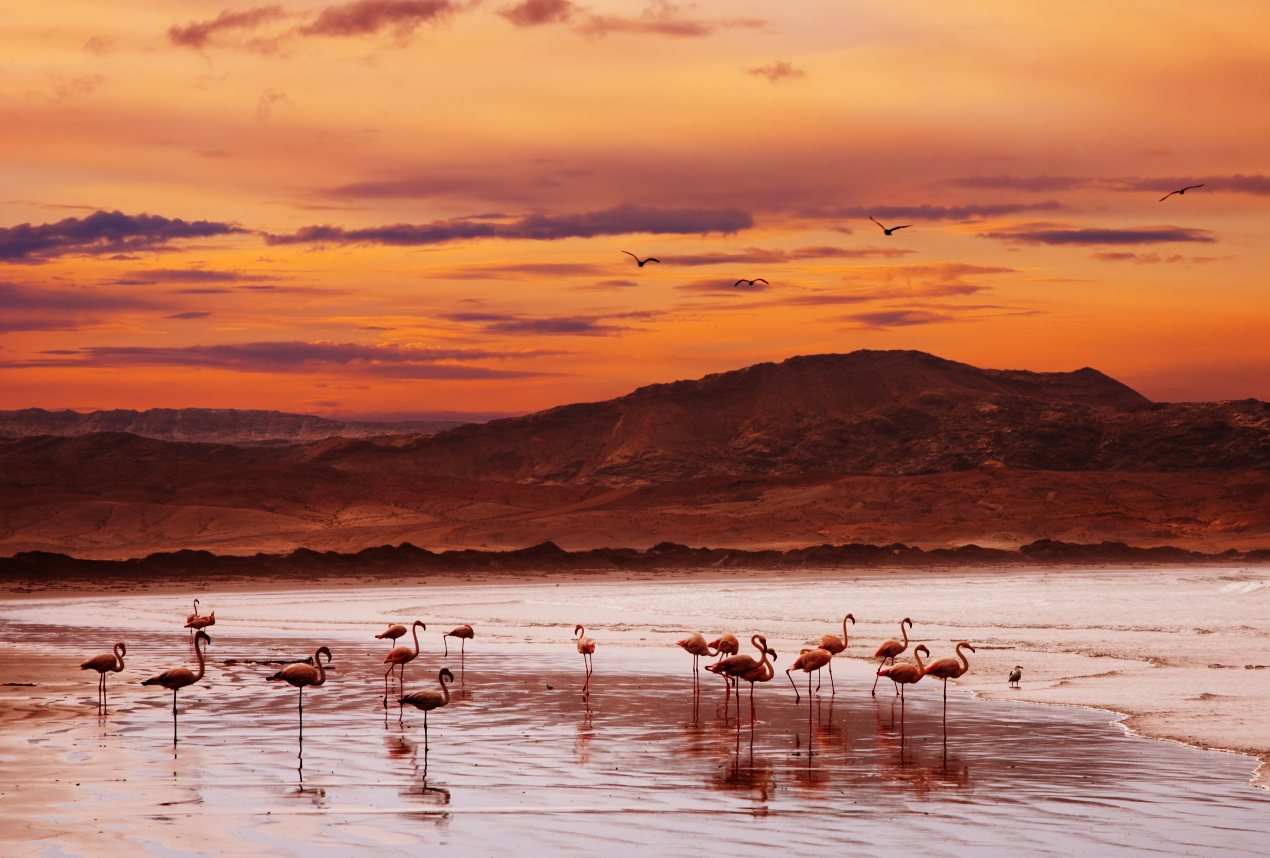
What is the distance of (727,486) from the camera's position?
13575 cm

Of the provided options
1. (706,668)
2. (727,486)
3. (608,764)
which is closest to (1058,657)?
(706,668)

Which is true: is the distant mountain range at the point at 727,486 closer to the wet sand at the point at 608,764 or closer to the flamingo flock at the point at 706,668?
the wet sand at the point at 608,764

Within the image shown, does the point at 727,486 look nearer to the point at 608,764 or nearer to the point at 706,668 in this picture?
the point at 706,668

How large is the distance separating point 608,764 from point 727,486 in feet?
389

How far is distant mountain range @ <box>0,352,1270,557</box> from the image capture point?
108750mm

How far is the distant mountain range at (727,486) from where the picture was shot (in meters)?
109

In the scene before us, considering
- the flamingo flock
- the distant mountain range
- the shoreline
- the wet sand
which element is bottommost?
the wet sand

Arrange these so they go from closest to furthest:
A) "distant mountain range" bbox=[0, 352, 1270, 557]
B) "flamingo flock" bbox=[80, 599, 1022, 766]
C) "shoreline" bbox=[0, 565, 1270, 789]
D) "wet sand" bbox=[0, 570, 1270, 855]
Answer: "wet sand" bbox=[0, 570, 1270, 855]
"flamingo flock" bbox=[80, 599, 1022, 766]
"shoreline" bbox=[0, 565, 1270, 789]
"distant mountain range" bbox=[0, 352, 1270, 557]

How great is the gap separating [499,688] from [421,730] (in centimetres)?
525

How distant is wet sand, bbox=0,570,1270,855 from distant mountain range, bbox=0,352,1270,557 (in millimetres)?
74022

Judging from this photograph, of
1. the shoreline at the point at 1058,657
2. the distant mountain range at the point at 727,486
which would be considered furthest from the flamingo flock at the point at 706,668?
the distant mountain range at the point at 727,486

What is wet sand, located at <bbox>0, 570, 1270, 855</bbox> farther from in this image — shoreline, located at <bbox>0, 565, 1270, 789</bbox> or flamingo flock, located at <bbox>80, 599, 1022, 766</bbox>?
flamingo flock, located at <bbox>80, 599, 1022, 766</bbox>

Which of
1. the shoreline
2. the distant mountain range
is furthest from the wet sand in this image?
the distant mountain range

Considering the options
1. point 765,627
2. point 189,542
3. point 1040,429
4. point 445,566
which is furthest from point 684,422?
point 765,627
